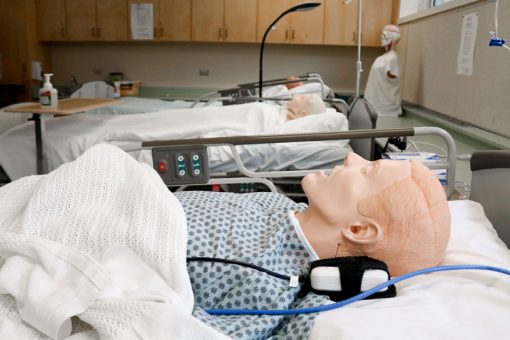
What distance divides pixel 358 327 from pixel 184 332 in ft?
0.92

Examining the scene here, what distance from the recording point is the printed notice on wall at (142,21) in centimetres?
584

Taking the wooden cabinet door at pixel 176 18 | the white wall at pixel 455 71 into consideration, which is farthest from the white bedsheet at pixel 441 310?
the wooden cabinet door at pixel 176 18

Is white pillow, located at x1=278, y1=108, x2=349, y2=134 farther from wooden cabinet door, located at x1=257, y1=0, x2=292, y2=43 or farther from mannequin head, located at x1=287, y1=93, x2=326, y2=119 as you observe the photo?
wooden cabinet door, located at x1=257, y1=0, x2=292, y2=43

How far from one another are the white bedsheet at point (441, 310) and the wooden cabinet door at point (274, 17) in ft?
16.2

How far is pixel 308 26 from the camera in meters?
5.63

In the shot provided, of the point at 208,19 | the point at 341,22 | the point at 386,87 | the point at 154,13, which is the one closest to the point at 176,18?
the point at 154,13

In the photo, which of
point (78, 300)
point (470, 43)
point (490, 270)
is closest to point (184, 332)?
point (78, 300)

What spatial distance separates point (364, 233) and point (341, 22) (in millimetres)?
5045

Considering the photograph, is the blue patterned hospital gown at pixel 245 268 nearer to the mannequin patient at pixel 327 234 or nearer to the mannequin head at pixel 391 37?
the mannequin patient at pixel 327 234

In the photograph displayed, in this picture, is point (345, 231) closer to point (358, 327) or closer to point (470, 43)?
point (358, 327)

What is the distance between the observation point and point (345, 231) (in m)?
0.97

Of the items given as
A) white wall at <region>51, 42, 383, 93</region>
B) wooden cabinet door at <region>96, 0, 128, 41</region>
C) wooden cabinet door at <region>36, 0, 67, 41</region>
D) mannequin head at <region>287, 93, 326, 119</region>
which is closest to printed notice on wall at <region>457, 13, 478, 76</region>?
mannequin head at <region>287, 93, 326, 119</region>

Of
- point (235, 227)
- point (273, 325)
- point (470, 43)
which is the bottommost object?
point (273, 325)

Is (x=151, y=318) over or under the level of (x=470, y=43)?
under
